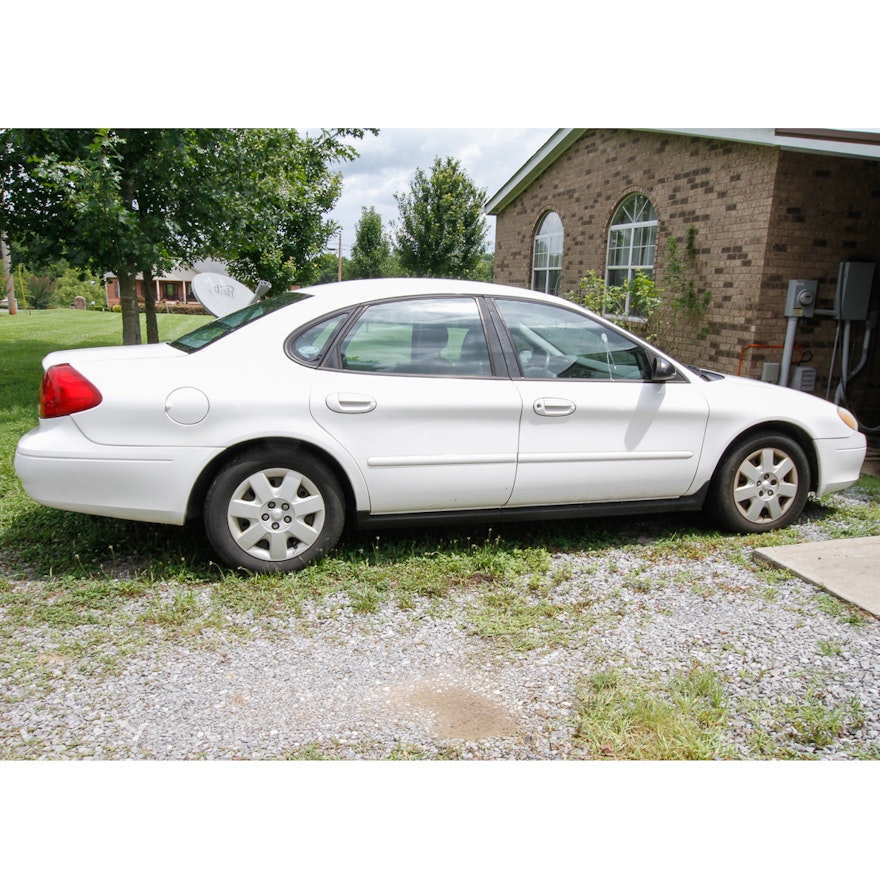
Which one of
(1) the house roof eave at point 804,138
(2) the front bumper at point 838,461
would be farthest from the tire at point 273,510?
(1) the house roof eave at point 804,138

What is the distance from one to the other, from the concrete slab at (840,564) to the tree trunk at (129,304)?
356 inches

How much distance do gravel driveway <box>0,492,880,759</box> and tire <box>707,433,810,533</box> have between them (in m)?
0.76

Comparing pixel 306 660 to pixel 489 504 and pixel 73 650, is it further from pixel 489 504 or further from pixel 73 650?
pixel 489 504

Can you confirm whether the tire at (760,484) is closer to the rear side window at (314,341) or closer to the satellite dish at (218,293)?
the rear side window at (314,341)

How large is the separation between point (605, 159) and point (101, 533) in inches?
386

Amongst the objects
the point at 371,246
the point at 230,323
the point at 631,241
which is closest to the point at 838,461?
the point at 230,323

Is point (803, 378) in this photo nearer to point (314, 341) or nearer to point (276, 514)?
point (314, 341)

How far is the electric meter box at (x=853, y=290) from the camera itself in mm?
7348

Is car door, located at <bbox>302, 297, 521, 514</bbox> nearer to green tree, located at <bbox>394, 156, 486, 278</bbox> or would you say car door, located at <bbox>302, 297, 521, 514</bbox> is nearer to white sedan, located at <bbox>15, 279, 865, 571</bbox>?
white sedan, located at <bbox>15, 279, 865, 571</bbox>

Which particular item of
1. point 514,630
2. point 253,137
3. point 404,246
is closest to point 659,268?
point 253,137

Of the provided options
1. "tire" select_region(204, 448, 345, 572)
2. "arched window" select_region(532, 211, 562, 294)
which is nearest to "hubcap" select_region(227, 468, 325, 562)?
"tire" select_region(204, 448, 345, 572)

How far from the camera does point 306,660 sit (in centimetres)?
301

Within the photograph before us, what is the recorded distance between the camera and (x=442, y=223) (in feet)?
86.1

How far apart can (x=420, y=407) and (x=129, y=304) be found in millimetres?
8165
